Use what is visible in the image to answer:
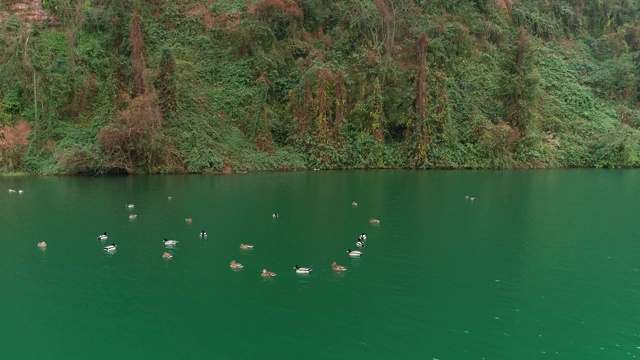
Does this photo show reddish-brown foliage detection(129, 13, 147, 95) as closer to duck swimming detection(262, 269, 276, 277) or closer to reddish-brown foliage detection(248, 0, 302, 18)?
reddish-brown foliage detection(248, 0, 302, 18)

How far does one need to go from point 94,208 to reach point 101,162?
16108mm

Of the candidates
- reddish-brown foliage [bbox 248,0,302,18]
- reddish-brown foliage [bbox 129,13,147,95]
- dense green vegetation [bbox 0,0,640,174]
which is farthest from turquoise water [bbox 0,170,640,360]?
reddish-brown foliage [bbox 248,0,302,18]

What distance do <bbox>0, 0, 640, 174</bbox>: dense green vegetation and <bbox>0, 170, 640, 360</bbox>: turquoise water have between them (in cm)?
1538

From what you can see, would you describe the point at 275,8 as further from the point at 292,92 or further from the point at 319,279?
the point at 319,279

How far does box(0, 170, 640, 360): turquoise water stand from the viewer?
14969 millimetres

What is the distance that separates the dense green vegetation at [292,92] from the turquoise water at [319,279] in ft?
50.5

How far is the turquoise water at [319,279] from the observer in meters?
15.0

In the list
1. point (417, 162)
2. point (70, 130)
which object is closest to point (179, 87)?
point (70, 130)

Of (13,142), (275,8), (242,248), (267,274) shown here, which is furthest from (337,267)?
(275,8)

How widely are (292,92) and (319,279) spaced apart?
42.1m

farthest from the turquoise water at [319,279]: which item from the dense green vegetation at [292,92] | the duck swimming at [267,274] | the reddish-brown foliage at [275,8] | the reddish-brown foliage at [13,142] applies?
the reddish-brown foliage at [275,8]

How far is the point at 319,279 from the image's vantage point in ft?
65.9

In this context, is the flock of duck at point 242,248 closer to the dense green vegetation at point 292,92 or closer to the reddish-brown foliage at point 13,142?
the dense green vegetation at point 292,92

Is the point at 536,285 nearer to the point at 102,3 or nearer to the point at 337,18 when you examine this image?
the point at 337,18
